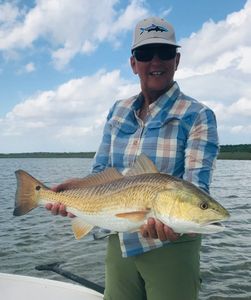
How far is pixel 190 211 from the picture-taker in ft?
10.3

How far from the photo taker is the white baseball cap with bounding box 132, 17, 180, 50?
12.8 feet

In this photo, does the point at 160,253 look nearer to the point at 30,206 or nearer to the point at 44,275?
the point at 30,206

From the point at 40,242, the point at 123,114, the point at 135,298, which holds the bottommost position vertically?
the point at 40,242

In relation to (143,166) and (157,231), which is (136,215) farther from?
(143,166)

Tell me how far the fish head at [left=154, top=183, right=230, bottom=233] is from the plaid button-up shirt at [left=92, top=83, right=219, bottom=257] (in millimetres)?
377

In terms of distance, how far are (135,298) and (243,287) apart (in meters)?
6.08

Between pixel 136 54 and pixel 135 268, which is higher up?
pixel 136 54

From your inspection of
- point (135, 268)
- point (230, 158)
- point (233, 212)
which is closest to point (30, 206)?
point (135, 268)

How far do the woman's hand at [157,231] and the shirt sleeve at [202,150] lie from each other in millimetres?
480

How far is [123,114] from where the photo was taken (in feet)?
14.2

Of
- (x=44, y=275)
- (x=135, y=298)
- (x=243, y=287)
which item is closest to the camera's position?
(x=135, y=298)

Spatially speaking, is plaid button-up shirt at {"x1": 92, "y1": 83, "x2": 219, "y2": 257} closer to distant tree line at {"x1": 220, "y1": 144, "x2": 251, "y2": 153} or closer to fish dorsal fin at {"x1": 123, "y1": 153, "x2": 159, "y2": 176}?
fish dorsal fin at {"x1": 123, "y1": 153, "x2": 159, "y2": 176}

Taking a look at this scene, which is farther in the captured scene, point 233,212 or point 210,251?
point 233,212

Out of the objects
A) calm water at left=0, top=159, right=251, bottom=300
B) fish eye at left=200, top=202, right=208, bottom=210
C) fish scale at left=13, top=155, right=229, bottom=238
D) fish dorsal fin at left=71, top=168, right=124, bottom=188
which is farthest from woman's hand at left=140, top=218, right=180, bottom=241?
calm water at left=0, top=159, right=251, bottom=300
